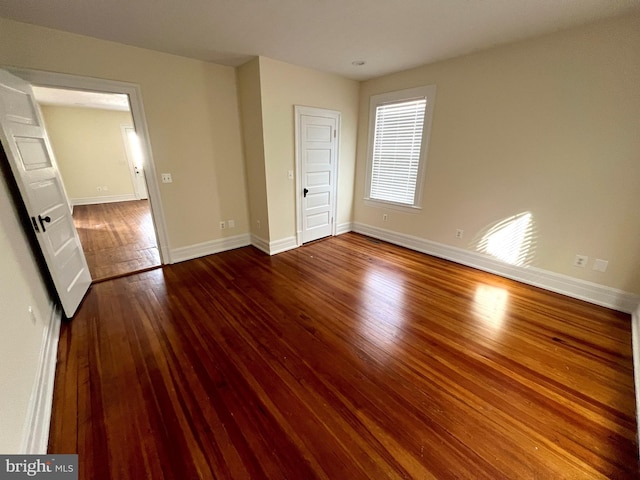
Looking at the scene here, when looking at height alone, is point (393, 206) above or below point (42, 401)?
above

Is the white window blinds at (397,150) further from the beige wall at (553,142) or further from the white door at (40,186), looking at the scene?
the white door at (40,186)

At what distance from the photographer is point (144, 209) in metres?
6.73

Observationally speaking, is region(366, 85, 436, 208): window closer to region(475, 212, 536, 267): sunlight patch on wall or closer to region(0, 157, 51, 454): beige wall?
region(475, 212, 536, 267): sunlight patch on wall

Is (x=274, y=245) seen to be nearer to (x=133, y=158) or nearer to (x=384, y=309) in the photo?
(x=384, y=309)

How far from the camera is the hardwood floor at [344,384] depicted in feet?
4.40

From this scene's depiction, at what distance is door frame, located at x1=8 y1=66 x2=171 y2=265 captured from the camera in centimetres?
244

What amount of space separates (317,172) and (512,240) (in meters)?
2.81

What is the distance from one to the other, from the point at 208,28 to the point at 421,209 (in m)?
3.36

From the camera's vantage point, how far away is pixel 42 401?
153cm

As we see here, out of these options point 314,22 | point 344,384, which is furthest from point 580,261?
point 314,22

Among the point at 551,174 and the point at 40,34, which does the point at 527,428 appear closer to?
the point at 551,174

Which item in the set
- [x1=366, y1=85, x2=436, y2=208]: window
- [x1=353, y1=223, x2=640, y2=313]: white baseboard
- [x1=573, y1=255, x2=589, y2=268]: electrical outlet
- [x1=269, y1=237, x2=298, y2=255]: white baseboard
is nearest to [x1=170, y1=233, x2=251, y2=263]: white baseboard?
[x1=269, y1=237, x2=298, y2=255]: white baseboard

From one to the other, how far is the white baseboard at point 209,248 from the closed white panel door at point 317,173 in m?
1.03

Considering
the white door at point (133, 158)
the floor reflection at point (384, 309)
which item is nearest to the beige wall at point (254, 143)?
the floor reflection at point (384, 309)
